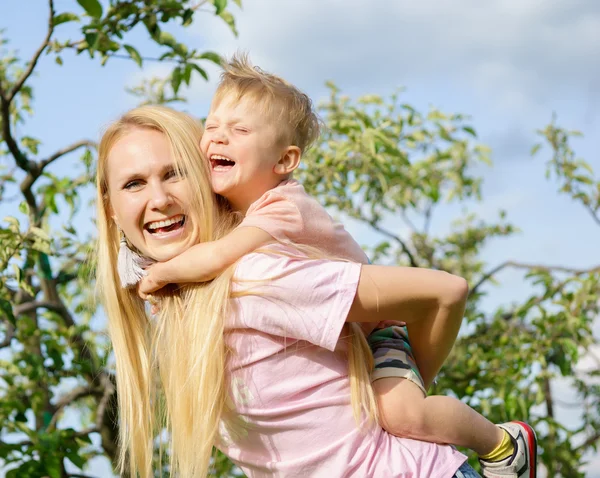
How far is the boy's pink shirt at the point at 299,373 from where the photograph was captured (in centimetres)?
165

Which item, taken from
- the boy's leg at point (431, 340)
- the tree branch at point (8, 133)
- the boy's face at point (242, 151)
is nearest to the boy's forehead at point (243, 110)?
the boy's face at point (242, 151)

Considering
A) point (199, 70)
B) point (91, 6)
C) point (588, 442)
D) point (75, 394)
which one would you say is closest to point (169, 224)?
point (91, 6)

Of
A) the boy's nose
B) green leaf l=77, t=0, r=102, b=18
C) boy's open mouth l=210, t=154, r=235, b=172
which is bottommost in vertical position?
boy's open mouth l=210, t=154, r=235, b=172

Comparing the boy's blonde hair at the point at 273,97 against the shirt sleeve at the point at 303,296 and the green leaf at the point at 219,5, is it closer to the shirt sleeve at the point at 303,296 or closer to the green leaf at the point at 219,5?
the shirt sleeve at the point at 303,296

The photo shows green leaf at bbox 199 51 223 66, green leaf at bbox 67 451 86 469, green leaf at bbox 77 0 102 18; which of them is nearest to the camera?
green leaf at bbox 77 0 102 18

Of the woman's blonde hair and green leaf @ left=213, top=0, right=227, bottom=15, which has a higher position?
green leaf @ left=213, top=0, right=227, bottom=15

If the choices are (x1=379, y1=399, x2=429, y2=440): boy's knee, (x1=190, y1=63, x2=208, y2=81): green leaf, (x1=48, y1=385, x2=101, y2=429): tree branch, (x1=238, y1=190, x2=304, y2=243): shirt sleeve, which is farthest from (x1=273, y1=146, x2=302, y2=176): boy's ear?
(x1=48, y1=385, x2=101, y2=429): tree branch

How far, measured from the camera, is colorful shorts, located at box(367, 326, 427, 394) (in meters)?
1.75

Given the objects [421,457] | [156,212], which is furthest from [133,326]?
[421,457]

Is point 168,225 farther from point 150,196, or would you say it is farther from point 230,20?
point 230,20

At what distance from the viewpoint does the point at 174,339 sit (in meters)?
1.85

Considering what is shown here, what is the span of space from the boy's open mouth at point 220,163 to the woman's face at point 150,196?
0.08 m

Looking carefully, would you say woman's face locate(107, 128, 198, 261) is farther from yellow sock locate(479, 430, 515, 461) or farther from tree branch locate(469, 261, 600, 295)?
tree branch locate(469, 261, 600, 295)

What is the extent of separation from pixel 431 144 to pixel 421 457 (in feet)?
8.56
